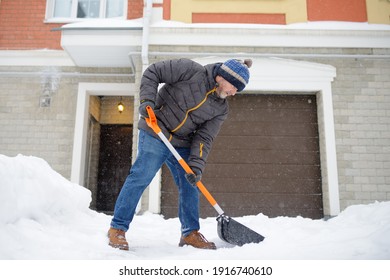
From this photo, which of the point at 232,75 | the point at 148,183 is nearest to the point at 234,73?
the point at 232,75

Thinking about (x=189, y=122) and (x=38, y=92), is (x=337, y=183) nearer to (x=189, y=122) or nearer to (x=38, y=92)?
(x=189, y=122)

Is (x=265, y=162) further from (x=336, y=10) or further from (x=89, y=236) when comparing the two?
(x=89, y=236)

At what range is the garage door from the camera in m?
5.63

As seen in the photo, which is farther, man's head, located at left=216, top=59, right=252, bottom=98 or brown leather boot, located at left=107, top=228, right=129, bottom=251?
man's head, located at left=216, top=59, right=252, bottom=98

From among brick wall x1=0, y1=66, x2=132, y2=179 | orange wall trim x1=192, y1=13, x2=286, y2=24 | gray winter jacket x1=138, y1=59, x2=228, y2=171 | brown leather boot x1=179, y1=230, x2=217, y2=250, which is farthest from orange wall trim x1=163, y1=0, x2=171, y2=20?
brown leather boot x1=179, y1=230, x2=217, y2=250

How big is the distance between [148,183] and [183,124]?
1.92ft

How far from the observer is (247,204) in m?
5.65

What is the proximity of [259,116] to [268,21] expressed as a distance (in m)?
1.63

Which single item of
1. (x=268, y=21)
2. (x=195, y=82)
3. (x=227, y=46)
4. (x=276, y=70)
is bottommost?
(x=195, y=82)

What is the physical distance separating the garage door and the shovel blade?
270 centimetres

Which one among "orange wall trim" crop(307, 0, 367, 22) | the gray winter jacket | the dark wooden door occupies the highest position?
"orange wall trim" crop(307, 0, 367, 22)

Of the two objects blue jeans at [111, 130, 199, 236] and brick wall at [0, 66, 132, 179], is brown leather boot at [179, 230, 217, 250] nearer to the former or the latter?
blue jeans at [111, 130, 199, 236]

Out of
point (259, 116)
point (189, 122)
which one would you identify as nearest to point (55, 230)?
point (189, 122)

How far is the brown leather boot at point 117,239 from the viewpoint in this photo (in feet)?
8.61
